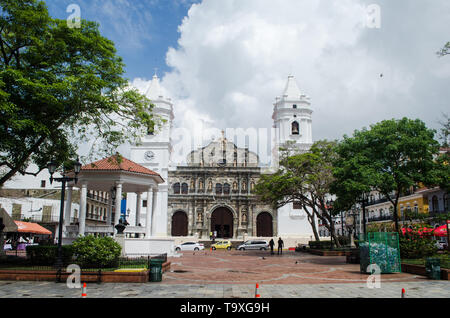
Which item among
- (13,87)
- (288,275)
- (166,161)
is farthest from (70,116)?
(166,161)

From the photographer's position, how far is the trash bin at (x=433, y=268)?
1282 centimetres

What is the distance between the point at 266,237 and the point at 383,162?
27.7m

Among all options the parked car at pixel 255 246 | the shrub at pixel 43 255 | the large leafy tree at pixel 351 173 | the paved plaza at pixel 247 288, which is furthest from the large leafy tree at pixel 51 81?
the parked car at pixel 255 246

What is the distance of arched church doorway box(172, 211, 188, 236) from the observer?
46281 mm

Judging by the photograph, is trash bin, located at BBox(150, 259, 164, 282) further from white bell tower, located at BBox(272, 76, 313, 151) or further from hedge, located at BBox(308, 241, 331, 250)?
white bell tower, located at BBox(272, 76, 313, 151)

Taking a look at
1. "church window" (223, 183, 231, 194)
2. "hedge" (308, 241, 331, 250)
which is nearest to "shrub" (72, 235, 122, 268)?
"hedge" (308, 241, 331, 250)

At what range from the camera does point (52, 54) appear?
47.2ft

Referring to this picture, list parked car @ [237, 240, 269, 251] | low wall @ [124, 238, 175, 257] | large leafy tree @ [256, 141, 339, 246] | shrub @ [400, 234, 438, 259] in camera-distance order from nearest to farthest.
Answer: shrub @ [400, 234, 438, 259] → low wall @ [124, 238, 175, 257] → large leafy tree @ [256, 141, 339, 246] → parked car @ [237, 240, 269, 251]

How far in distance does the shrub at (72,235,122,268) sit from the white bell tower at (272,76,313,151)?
33675 mm

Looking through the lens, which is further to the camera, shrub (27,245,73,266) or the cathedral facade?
the cathedral facade

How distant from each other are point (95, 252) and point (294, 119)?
36.6 metres

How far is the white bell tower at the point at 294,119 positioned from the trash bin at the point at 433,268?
3264 cm
